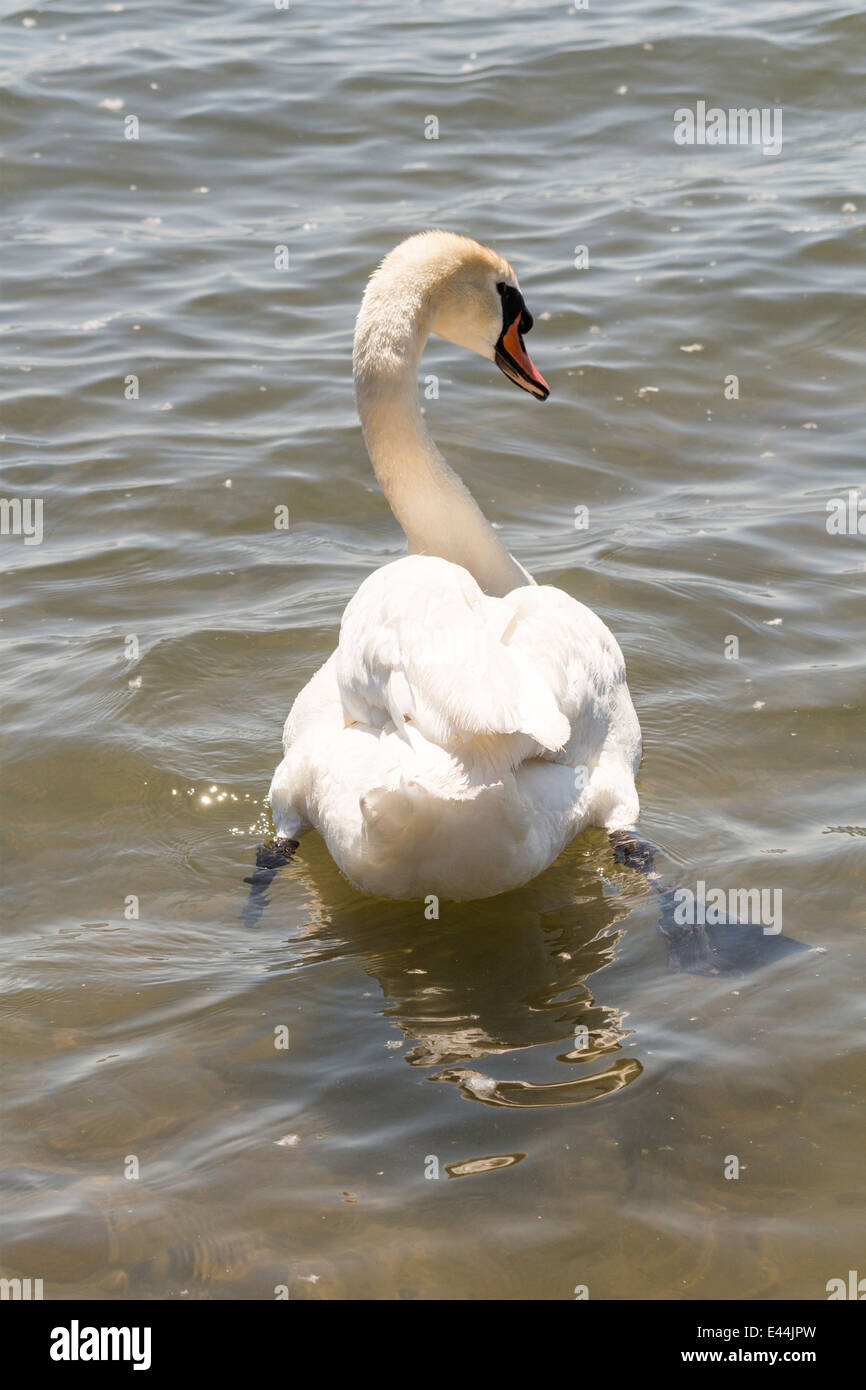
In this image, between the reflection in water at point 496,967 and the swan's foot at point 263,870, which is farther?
the swan's foot at point 263,870

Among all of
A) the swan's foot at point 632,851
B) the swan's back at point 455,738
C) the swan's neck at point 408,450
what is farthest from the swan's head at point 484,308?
the swan's foot at point 632,851

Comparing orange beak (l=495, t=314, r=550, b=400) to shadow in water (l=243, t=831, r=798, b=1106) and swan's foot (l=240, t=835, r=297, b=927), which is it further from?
swan's foot (l=240, t=835, r=297, b=927)

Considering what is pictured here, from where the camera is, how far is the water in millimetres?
4098

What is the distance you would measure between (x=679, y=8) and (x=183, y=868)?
40.0 feet

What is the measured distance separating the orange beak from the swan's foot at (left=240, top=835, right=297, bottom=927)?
83.3 inches

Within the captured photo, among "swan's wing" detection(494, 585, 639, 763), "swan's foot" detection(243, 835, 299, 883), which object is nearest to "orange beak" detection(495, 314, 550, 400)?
"swan's wing" detection(494, 585, 639, 763)

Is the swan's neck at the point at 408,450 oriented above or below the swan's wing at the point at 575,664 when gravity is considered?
above

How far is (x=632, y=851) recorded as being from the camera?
18.1ft

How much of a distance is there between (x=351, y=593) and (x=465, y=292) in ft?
5.48

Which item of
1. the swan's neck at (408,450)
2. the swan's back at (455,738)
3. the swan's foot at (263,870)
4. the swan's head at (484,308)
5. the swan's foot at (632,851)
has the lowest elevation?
the swan's foot at (263,870)

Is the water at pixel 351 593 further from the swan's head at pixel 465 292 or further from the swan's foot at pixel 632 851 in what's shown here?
the swan's head at pixel 465 292

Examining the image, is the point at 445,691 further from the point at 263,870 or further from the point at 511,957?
the point at 263,870

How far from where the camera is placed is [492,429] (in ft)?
30.6

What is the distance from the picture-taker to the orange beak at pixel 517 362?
6.61 metres
